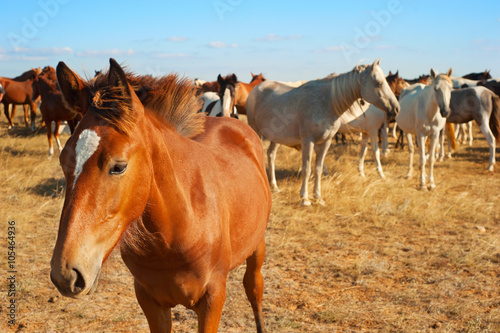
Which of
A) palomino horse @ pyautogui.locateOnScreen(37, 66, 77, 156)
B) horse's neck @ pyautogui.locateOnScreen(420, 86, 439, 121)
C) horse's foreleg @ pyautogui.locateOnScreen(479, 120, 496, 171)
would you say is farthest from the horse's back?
horse's foreleg @ pyautogui.locateOnScreen(479, 120, 496, 171)

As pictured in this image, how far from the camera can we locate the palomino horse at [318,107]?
256 inches

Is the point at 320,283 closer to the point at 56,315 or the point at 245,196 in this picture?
the point at 245,196

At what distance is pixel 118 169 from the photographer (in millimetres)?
1459

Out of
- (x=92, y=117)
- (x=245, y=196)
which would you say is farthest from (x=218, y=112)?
(x=92, y=117)

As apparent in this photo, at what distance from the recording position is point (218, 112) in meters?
9.92

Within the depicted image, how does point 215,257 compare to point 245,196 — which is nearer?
point 215,257

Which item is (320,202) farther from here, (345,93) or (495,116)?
(495,116)

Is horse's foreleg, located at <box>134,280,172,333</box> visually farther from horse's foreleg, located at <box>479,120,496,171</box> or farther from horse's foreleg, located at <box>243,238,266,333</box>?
horse's foreleg, located at <box>479,120,496,171</box>

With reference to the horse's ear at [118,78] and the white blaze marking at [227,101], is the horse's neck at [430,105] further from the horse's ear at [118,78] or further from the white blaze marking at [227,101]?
the horse's ear at [118,78]

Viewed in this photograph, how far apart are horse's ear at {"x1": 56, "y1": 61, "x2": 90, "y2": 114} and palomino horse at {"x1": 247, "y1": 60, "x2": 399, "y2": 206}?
5.33 meters

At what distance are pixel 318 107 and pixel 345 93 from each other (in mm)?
469

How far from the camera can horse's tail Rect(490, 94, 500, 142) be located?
402 inches

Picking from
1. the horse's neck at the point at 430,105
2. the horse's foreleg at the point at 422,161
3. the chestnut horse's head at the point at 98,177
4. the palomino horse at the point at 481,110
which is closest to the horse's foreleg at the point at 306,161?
the horse's foreleg at the point at 422,161

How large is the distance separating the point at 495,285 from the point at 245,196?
3110 millimetres
